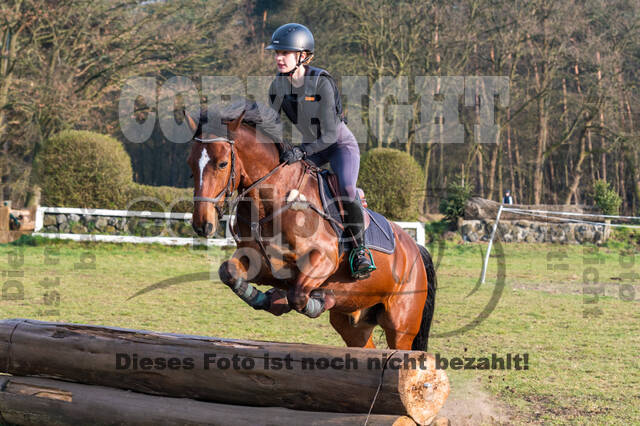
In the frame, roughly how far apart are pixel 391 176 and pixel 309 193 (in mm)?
13228

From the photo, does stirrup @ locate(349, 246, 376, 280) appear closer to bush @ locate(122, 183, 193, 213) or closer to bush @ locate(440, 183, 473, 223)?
bush @ locate(122, 183, 193, 213)

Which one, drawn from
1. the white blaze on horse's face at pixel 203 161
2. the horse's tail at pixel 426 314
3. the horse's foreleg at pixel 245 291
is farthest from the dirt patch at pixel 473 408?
the white blaze on horse's face at pixel 203 161

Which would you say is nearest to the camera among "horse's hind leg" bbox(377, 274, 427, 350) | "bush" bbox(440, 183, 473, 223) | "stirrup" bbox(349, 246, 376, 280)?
"stirrup" bbox(349, 246, 376, 280)

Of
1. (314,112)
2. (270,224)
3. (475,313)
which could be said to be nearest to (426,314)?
(270,224)

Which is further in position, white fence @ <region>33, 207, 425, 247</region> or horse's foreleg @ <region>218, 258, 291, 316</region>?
white fence @ <region>33, 207, 425, 247</region>

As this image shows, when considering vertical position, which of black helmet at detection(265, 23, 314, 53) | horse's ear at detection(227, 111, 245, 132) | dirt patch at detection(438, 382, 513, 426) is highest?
black helmet at detection(265, 23, 314, 53)

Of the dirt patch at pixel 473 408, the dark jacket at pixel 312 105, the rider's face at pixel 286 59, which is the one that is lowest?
the dirt patch at pixel 473 408

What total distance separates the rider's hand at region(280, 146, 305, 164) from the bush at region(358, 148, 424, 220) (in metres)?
13.0

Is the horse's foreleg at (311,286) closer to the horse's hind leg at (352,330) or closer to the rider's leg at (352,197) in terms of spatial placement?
the rider's leg at (352,197)

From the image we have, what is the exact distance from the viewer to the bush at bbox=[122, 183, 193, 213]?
1639cm

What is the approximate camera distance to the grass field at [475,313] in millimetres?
5574

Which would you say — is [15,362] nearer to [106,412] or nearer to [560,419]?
[106,412]

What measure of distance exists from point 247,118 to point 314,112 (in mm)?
523

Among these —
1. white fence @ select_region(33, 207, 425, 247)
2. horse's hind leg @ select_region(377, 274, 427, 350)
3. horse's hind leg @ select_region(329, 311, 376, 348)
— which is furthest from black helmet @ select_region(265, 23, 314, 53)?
white fence @ select_region(33, 207, 425, 247)
